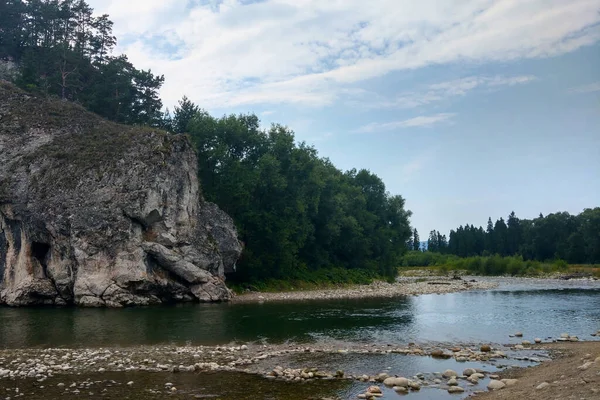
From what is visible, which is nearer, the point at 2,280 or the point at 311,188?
the point at 2,280

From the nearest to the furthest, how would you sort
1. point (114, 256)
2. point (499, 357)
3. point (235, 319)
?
point (499, 357) < point (235, 319) < point (114, 256)

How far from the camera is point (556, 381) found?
1432 centimetres

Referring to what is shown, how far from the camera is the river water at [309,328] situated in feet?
57.8

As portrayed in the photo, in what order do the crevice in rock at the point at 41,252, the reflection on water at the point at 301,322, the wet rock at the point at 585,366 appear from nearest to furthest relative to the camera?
1. the wet rock at the point at 585,366
2. the reflection on water at the point at 301,322
3. the crevice in rock at the point at 41,252

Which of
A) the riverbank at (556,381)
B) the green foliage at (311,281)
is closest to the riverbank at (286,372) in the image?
the riverbank at (556,381)

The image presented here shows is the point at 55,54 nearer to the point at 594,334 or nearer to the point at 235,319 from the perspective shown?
the point at 235,319

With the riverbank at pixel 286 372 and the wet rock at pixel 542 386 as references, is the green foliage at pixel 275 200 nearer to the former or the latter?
the riverbank at pixel 286 372

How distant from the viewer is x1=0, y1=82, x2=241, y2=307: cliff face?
44.1 meters

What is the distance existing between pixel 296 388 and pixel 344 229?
63.7m

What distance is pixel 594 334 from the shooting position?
26.5 m

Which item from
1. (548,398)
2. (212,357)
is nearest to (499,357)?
(548,398)

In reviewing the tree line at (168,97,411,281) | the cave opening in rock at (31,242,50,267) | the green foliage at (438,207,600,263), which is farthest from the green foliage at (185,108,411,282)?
the green foliage at (438,207,600,263)

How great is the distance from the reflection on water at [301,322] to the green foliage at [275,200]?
1731cm

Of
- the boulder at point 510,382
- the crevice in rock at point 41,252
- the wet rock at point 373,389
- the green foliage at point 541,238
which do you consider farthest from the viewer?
the green foliage at point 541,238
